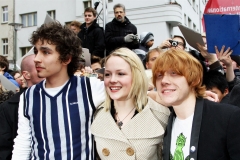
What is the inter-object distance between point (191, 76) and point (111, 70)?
2.09 feet

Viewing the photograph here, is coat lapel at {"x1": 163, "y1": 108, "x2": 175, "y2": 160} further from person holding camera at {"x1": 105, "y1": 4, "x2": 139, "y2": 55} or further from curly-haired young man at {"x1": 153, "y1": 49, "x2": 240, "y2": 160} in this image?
person holding camera at {"x1": 105, "y1": 4, "x2": 139, "y2": 55}

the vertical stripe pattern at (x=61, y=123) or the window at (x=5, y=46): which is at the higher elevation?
the window at (x=5, y=46)

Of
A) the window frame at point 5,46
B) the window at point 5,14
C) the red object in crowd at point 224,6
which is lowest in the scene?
the red object in crowd at point 224,6

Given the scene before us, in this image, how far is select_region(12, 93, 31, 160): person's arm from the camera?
8.25 feet

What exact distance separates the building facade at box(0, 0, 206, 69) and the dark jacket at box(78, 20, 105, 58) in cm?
1041

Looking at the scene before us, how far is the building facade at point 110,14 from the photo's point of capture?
802 inches

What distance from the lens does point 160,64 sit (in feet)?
7.26

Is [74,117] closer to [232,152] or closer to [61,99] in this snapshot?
[61,99]

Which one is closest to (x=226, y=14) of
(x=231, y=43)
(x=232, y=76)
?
(x=231, y=43)

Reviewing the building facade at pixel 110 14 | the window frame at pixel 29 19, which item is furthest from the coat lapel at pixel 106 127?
the window frame at pixel 29 19

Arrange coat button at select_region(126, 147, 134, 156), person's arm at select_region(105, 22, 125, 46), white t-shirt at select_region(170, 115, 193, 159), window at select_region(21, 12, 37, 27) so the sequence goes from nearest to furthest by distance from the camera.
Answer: white t-shirt at select_region(170, 115, 193, 159)
coat button at select_region(126, 147, 134, 156)
person's arm at select_region(105, 22, 125, 46)
window at select_region(21, 12, 37, 27)

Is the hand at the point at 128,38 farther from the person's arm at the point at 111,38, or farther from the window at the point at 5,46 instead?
the window at the point at 5,46

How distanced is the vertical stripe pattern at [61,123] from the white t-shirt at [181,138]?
2.23 feet

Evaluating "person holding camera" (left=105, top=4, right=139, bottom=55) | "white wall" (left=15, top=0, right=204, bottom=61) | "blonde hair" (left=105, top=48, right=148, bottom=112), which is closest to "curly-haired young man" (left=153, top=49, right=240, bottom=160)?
"blonde hair" (left=105, top=48, right=148, bottom=112)
